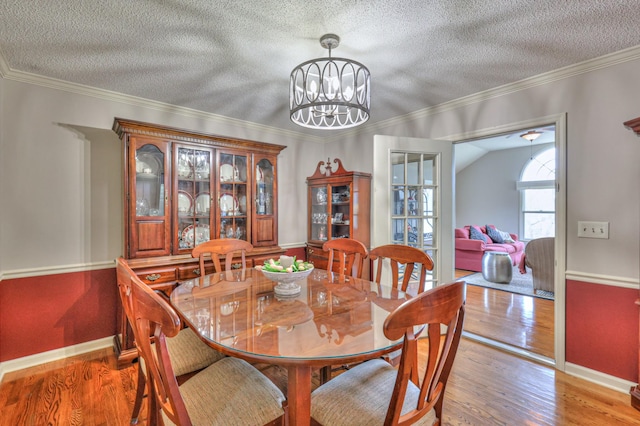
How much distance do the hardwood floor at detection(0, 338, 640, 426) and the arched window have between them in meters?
5.76

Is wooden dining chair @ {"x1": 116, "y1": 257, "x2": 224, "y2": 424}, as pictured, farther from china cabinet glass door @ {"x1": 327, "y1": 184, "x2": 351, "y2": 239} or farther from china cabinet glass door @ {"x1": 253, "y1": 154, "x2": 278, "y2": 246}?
china cabinet glass door @ {"x1": 327, "y1": 184, "x2": 351, "y2": 239}

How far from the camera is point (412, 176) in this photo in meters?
2.95

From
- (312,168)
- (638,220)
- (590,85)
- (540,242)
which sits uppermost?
(590,85)

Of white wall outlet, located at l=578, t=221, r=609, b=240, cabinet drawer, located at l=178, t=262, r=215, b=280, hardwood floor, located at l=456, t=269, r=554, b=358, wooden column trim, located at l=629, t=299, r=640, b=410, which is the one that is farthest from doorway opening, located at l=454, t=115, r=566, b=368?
cabinet drawer, located at l=178, t=262, r=215, b=280

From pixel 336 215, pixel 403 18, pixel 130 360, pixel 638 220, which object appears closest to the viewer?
pixel 403 18

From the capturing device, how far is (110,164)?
2719 mm

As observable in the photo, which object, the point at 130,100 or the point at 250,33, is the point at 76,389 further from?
the point at 250,33

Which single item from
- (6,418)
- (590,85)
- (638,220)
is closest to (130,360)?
(6,418)

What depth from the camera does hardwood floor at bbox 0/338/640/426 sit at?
5.86 feet

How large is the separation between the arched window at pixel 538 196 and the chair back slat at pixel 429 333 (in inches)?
290

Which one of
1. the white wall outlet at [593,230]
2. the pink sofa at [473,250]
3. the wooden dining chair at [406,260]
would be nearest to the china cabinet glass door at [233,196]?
the wooden dining chair at [406,260]

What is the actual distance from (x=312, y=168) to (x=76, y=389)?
10.9ft

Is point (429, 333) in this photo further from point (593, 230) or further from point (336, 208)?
point (336, 208)

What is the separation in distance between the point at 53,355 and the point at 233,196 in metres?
2.01
